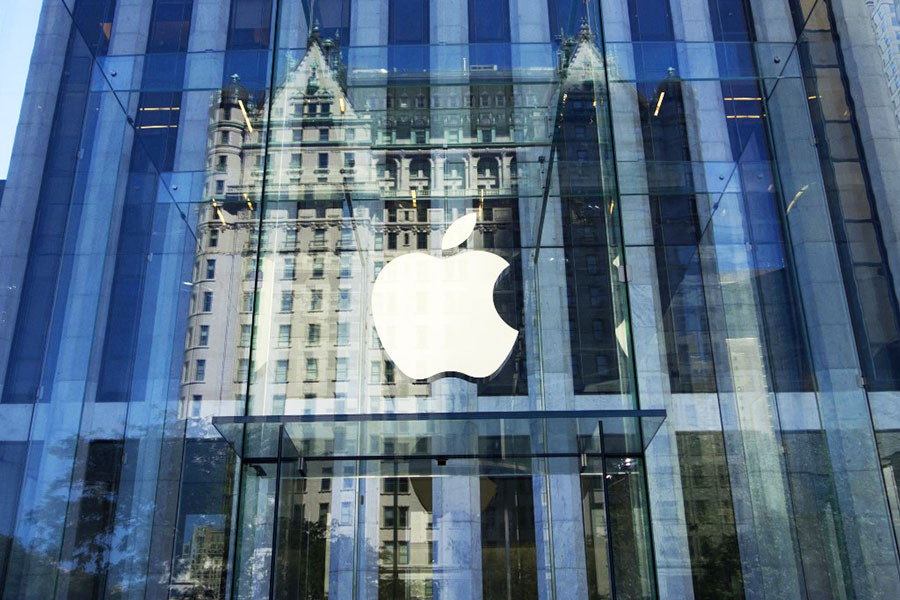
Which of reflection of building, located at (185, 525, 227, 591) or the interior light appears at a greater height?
the interior light

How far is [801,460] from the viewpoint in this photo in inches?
419

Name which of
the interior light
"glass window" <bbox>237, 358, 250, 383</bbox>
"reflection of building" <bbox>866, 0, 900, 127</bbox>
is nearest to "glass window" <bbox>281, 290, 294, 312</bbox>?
"glass window" <bbox>237, 358, 250, 383</bbox>

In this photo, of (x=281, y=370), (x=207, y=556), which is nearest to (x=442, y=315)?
(x=281, y=370)

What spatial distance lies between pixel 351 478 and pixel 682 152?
8.55 meters

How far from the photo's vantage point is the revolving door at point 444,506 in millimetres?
6262

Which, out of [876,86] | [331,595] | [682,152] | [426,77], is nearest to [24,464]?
[331,595]

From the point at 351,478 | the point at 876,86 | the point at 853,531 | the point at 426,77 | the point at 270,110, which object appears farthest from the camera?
the point at 876,86

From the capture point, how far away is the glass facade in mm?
6984

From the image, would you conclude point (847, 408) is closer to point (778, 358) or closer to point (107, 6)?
point (778, 358)

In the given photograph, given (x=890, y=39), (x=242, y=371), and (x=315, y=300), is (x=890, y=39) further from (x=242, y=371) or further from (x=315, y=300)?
(x=242, y=371)

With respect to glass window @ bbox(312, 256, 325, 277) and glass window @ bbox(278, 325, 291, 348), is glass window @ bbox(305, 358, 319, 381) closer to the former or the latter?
glass window @ bbox(278, 325, 291, 348)

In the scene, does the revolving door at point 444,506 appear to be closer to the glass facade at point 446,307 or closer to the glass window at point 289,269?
the glass facade at point 446,307

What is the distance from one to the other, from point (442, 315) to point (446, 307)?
0.31 feet

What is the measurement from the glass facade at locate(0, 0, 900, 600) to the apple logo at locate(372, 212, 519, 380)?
0.03 metres
